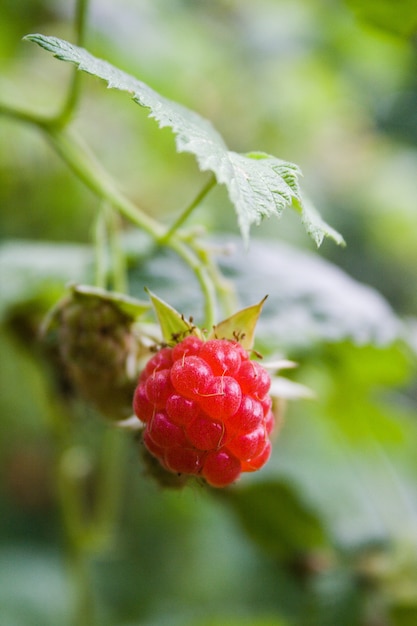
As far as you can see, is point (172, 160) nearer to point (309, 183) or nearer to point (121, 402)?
point (309, 183)

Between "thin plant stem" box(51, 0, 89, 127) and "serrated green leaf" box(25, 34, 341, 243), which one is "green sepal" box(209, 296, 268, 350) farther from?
"thin plant stem" box(51, 0, 89, 127)

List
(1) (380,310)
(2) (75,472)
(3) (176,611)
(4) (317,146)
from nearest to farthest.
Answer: (1) (380,310) → (2) (75,472) → (3) (176,611) → (4) (317,146)

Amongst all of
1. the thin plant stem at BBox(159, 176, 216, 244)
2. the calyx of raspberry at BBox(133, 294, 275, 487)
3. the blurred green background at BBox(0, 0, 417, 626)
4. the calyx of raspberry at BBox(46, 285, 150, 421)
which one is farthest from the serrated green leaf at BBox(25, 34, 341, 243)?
the blurred green background at BBox(0, 0, 417, 626)

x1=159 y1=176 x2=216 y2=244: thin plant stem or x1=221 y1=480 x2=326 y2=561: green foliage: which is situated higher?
x1=159 y1=176 x2=216 y2=244: thin plant stem

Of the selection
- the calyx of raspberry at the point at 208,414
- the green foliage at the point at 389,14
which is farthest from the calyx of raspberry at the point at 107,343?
the green foliage at the point at 389,14

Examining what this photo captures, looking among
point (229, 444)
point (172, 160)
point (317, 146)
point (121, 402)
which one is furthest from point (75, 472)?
point (317, 146)

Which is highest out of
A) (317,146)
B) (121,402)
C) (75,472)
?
(317,146)

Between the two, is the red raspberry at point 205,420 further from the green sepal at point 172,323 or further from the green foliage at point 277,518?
the green foliage at point 277,518
